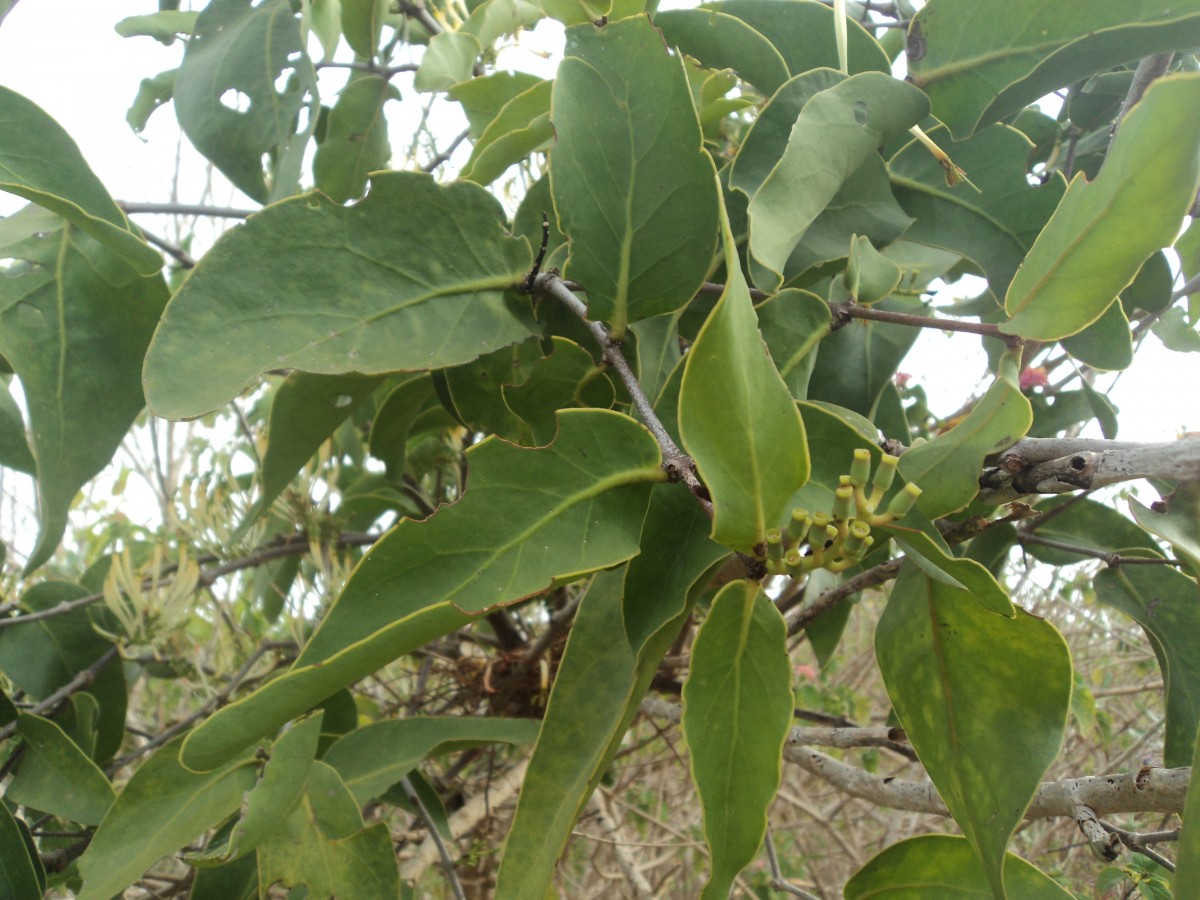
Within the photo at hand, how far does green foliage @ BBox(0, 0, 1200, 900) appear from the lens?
27 centimetres

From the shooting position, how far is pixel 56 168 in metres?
0.36

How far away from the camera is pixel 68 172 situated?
0.36 m

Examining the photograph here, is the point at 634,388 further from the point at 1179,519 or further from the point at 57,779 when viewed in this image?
the point at 57,779

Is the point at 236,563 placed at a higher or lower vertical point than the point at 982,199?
lower

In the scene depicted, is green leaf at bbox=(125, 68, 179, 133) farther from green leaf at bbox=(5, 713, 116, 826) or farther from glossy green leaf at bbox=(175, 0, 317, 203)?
green leaf at bbox=(5, 713, 116, 826)

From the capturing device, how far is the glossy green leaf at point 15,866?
1.31ft

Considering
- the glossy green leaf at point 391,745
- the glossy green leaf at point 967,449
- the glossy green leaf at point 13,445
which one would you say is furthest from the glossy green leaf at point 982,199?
the glossy green leaf at point 13,445

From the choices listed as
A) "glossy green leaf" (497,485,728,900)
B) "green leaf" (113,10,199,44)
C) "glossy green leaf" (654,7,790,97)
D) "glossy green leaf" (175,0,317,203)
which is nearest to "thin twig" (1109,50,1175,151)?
"glossy green leaf" (654,7,790,97)

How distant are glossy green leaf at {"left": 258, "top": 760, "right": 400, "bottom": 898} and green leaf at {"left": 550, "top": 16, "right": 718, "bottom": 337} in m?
0.25

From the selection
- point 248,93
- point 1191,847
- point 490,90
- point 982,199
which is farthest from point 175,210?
point 1191,847

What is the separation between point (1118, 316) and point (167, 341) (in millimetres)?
356

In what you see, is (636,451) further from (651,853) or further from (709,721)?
(651,853)

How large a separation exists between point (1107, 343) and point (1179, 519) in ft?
0.41

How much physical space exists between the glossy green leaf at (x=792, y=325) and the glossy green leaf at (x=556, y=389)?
7 centimetres
